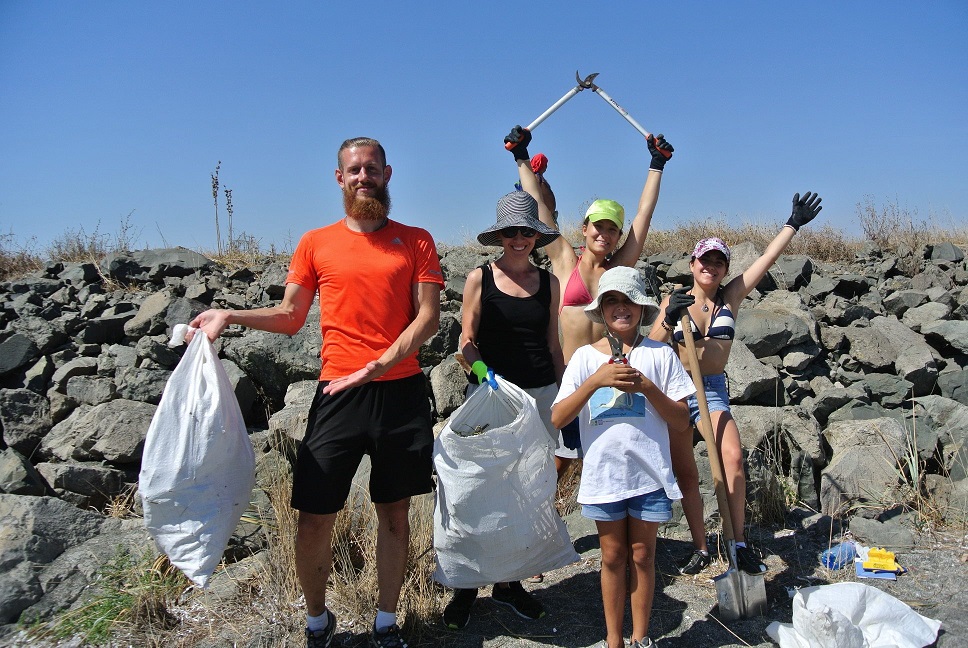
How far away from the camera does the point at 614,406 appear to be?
2963mm

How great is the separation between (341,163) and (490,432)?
138 centimetres

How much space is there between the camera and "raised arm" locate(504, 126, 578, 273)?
399 cm

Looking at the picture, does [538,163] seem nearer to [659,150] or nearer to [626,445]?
[659,150]

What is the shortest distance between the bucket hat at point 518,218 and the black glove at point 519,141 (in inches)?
22.2

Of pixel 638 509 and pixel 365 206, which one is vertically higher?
pixel 365 206

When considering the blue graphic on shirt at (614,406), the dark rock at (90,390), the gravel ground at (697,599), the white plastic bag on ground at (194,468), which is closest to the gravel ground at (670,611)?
the gravel ground at (697,599)

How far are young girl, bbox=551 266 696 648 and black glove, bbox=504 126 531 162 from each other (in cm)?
141

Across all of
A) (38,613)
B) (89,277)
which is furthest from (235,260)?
(38,613)

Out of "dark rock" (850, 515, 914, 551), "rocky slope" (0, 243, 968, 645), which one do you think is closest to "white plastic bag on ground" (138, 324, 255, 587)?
"rocky slope" (0, 243, 968, 645)

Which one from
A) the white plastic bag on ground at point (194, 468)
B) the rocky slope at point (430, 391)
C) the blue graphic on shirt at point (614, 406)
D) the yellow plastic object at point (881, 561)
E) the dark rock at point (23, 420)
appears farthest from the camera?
the dark rock at point (23, 420)

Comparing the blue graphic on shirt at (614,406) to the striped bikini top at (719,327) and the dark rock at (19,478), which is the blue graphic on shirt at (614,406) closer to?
the striped bikini top at (719,327)

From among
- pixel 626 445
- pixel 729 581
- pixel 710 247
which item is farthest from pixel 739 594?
pixel 710 247

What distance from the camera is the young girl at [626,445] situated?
289cm

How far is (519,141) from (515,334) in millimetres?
1236
